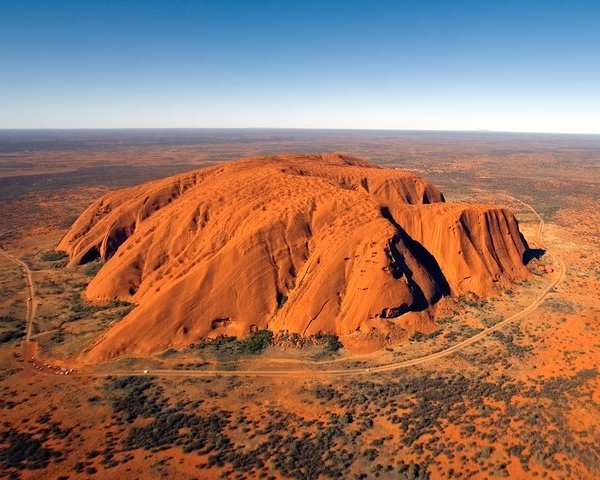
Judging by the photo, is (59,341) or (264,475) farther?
(59,341)

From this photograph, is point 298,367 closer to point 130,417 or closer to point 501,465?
point 130,417

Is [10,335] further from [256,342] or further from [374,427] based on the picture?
[374,427]

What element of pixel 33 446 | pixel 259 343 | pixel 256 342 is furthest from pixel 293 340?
pixel 33 446

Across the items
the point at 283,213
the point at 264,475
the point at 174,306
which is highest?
the point at 283,213

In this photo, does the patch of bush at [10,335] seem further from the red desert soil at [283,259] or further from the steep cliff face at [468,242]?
the steep cliff face at [468,242]

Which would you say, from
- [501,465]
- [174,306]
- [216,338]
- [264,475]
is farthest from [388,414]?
[174,306]

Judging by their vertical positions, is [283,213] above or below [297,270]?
above

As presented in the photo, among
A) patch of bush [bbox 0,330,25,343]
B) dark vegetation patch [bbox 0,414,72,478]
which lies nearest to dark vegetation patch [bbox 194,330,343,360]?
dark vegetation patch [bbox 0,414,72,478]

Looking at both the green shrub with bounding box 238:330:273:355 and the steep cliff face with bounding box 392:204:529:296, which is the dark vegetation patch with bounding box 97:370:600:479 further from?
the steep cliff face with bounding box 392:204:529:296
